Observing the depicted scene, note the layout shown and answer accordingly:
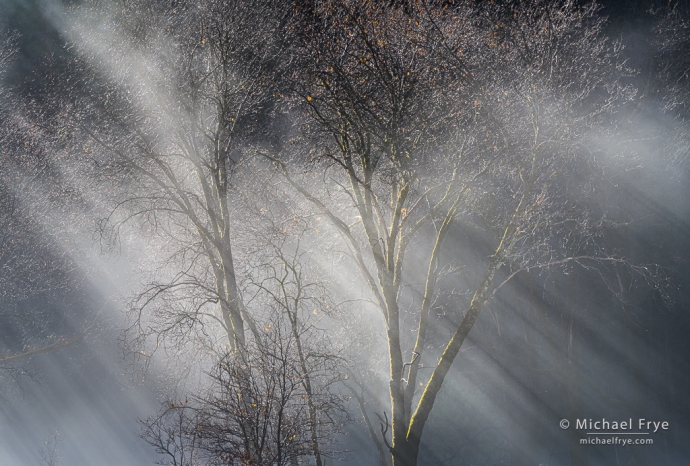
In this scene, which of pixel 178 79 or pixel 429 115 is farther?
pixel 178 79

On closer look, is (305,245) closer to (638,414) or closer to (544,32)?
(544,32)

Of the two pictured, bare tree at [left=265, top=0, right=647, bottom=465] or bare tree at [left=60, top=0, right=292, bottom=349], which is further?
bare tree at [left=60, top=0, right=292, bottom=349]

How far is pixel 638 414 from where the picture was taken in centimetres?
1252

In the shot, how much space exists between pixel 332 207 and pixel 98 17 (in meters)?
5.13

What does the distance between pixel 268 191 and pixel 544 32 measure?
5387 mm

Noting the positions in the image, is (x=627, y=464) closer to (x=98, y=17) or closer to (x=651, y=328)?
(x=651, y=328)

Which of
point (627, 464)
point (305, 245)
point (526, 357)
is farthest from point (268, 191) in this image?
point (627, 464)

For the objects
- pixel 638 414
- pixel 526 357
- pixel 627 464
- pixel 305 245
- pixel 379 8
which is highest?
pixel 379 8

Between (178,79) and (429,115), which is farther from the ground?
(178,79)

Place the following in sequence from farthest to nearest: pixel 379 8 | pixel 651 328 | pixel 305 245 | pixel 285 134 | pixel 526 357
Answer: pixel 526 357 < pixel 651 328 < pixel 305 245 < pixel 285 134 < pixel 379 8

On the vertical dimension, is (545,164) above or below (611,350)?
above

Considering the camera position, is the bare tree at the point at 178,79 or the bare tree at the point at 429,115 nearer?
the bare tree at the point at 429,115

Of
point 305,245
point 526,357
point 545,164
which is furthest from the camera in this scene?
point 526,357

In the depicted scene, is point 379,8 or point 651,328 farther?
point 651,328
